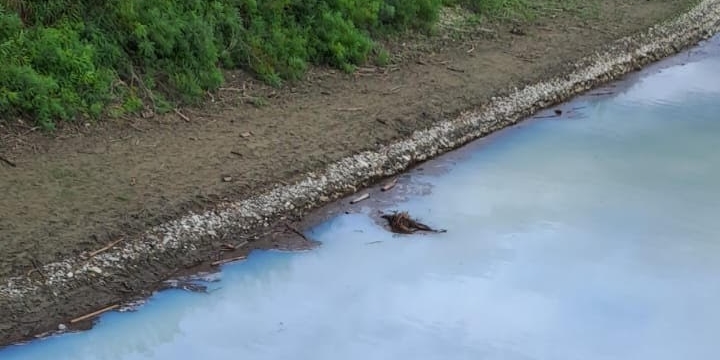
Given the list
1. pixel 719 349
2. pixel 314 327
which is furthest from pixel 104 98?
pixel 719 349

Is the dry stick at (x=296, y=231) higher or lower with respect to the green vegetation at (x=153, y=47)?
lower

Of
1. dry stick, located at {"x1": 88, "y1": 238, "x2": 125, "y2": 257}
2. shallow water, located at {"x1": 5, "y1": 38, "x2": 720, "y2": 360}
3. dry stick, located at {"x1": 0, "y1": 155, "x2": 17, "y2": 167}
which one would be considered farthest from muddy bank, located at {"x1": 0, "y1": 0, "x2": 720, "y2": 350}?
dry stick, located at {"x1": 0, "y1": 155, "x2": 17, "y2": 167}

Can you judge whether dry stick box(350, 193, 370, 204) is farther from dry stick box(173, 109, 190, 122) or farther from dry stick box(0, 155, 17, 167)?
dry stick box(0, 155, 17, 167)

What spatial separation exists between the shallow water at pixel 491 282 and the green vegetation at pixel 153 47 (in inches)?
81.1

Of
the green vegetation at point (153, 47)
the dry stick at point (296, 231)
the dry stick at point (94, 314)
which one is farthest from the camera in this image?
the green vegetation at point (153, 47)

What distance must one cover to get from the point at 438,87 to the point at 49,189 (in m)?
4.11

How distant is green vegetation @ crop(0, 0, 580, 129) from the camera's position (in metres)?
7.28

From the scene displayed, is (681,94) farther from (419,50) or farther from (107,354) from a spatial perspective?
(107,354)

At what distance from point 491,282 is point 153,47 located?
372 centimetres

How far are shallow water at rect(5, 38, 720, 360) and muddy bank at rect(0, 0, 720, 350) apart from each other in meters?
0.17

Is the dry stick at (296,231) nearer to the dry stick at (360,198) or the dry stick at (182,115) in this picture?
the dry stick at (360,198)

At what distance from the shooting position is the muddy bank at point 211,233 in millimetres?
5379

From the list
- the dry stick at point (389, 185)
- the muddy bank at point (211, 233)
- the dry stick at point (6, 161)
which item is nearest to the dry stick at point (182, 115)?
the muddy bank at point (211, 233)

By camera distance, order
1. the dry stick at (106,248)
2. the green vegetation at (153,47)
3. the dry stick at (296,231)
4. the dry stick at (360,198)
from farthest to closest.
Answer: the green vegetation at (153,47)
the dry stick at (360,198)
the dry stick at (296,231)
the dry stick at (106,248)
